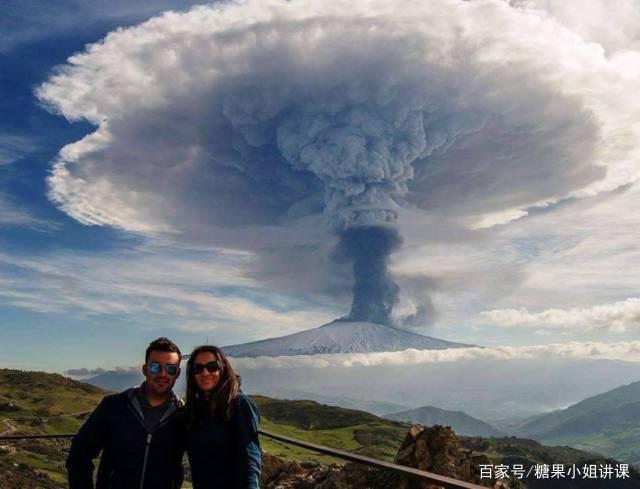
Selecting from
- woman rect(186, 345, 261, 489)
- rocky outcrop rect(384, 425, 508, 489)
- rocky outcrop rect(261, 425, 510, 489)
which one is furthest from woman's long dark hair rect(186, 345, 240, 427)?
rocky outcrop rect(384, 425, 508, 489)

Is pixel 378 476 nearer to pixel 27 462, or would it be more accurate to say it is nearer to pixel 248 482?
pixel 248 482

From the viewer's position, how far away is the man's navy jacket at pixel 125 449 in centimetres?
504

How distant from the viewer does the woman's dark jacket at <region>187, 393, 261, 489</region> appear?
4969 millimetres

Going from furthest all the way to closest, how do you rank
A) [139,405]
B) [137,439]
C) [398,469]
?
[139,405] < [137,439] < [398,469]

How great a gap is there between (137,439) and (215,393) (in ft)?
2.48

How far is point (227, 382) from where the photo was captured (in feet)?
16.9

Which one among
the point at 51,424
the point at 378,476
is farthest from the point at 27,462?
the point at 378,476

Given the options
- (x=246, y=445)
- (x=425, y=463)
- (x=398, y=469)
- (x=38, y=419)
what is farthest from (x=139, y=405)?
(x=38, y=419)

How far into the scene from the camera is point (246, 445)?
4.98m

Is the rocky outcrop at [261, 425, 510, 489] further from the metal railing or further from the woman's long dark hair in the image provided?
the woman's long dark hair

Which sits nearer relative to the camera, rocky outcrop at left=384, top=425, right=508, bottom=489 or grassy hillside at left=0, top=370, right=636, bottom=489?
rocky outcrop at left=384, top=425, right=508, bottom=489

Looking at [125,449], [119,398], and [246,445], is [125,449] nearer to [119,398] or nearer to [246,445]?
[119,398]

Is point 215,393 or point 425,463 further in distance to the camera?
point 425,463

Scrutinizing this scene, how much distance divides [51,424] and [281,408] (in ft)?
277
